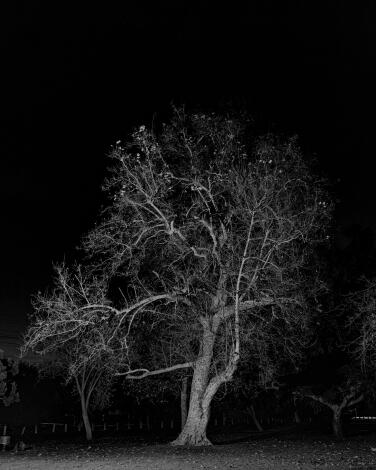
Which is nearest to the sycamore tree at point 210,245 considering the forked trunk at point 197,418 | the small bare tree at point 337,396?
the forked trunk at point 197,418

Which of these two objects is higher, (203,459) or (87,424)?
(87,424)

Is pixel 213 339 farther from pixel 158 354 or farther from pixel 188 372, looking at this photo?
pixel 188 372

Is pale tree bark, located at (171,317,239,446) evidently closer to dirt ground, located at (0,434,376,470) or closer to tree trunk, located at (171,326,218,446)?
tree trunk, located at (171,326,218,446)

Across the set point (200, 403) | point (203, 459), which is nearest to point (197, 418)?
point (200, 403)

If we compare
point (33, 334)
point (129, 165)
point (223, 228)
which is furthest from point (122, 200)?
point (33, 334)

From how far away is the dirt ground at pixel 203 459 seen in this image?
12.8m

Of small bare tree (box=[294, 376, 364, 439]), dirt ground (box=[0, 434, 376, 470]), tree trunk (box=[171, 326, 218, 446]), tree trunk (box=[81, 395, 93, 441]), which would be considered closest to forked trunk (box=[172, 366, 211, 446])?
tree trunk (box=[171, 326, 218, 446])

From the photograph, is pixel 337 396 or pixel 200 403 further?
pixel 337 396

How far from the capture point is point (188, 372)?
27.4 metres

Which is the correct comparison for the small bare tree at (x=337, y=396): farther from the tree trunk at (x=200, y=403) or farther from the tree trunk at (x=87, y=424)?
the tree trunk at (x=87, y=424)

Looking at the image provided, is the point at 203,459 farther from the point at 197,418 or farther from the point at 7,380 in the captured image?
the point at 7,380

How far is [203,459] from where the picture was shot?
47.3ft

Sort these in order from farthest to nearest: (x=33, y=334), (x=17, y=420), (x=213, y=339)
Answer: (x=17, y=420) → (x=213, y=339) → (x=33, y=334)

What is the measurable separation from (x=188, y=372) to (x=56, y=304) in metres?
12.1
